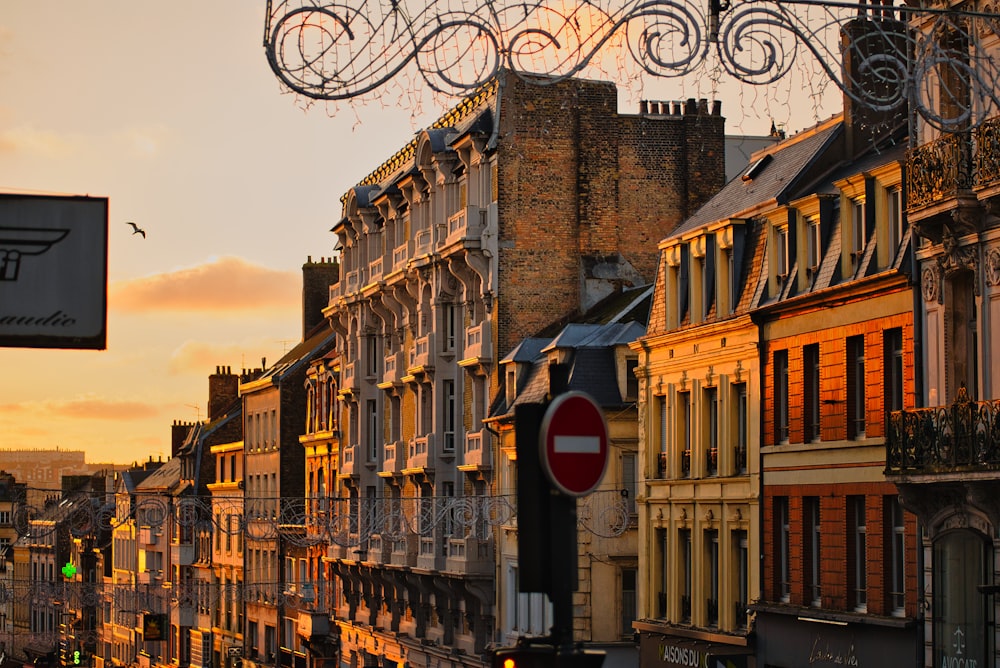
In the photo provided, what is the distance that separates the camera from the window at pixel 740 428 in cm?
3944

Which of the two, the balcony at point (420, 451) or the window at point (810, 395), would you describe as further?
the balcony at point (420, 451)

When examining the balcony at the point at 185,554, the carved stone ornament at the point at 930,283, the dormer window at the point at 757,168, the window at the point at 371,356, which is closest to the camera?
the carved stone ornament at the point at 930,283

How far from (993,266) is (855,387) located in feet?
19.6

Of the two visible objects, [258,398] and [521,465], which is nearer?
[521,465]

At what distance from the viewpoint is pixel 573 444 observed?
29.2 feet

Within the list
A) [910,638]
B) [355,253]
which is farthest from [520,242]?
[910,638]

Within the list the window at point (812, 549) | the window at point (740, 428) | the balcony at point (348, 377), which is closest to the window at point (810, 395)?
the window at point (812, 549)

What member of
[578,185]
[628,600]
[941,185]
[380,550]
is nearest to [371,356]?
[380,550]

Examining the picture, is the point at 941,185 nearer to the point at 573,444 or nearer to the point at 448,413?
the point at 573,444

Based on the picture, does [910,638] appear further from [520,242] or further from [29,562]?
[29,562]

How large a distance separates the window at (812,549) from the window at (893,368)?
3818 millimetres

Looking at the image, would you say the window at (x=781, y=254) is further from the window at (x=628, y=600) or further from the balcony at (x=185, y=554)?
the balcony at (x=185, y=554)

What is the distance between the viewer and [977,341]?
1182 inches

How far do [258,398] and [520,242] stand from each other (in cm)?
3799
